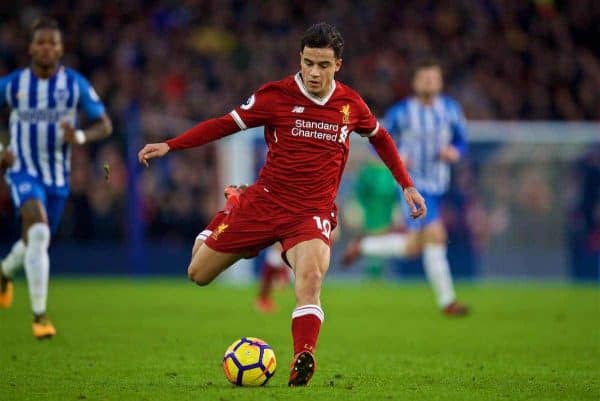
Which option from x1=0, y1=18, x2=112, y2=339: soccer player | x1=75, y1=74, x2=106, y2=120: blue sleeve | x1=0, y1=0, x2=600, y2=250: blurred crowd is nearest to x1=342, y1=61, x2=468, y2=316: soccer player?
x1=75, y1=74, x2=106, y2=120: blue sleeve

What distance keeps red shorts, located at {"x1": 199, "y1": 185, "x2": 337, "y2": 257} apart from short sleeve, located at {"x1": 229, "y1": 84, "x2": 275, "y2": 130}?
0.45 metres

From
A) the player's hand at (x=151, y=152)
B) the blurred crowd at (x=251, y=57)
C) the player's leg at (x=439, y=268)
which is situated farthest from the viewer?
the blurred crowd at (x=251, y=57)

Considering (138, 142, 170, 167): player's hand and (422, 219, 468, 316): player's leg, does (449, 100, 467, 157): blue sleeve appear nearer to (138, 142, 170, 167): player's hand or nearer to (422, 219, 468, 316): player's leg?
(422, 219, 468, 316): player's leg

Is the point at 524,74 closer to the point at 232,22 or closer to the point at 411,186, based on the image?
the point at 232,22

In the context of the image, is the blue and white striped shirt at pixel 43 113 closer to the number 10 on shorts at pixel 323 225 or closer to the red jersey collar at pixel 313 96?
the red jersey collar at pixel 313 96

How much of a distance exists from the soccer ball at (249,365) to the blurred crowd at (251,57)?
456 inches

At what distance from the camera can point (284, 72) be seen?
2119cm

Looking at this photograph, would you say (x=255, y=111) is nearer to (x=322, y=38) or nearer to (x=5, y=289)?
(x=322, y=38)

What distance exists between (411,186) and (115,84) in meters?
13.7

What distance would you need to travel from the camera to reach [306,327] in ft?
20.6

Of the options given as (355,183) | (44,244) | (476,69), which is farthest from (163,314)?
(476,69)

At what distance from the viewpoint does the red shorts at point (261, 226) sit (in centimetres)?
673

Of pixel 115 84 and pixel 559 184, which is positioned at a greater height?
pixel 115 84

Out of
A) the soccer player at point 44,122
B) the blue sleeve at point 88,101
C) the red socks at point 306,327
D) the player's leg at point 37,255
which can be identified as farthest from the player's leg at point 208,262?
the blue sleeve at point 88,101
